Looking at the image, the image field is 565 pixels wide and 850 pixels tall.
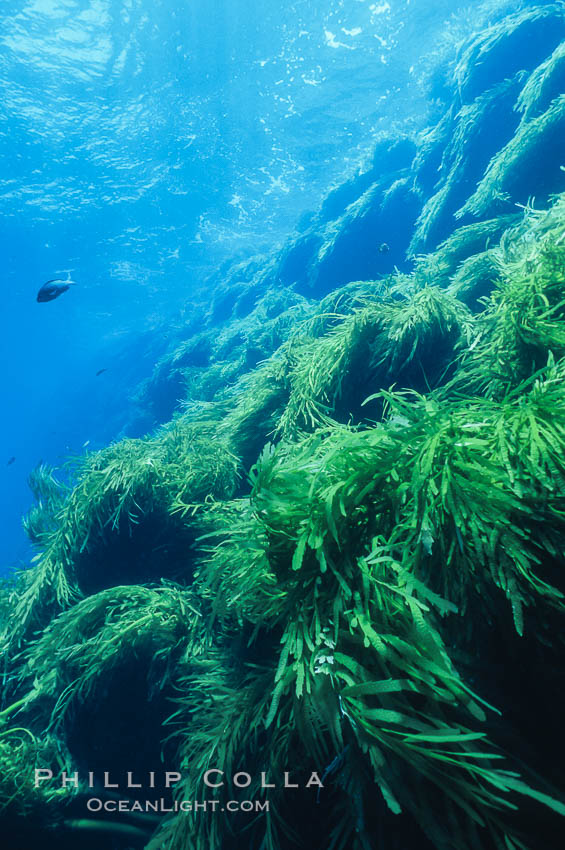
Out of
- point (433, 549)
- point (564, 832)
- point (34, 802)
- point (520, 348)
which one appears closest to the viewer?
point (564, 832)

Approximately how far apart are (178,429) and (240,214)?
3251 centimetres

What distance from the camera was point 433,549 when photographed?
1.22 m

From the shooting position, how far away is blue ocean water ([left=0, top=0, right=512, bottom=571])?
1631 centimetres

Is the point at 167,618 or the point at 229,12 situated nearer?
the point at 167,618

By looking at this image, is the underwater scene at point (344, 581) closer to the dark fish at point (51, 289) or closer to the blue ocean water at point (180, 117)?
the dark fish at point (51, 289)

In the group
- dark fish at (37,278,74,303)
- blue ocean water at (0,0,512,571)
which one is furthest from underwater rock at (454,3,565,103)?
dark fish at (37,278,74,303)

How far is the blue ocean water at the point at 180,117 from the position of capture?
16312 mm

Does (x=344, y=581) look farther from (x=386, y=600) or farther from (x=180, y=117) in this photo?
(x=180, y=117)

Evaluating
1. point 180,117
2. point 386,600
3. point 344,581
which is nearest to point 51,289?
point 344,581

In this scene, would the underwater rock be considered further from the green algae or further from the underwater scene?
the green algae

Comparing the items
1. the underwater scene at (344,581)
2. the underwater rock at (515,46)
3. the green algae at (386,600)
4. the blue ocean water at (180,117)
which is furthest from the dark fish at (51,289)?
the blue ocean water at (180,117)

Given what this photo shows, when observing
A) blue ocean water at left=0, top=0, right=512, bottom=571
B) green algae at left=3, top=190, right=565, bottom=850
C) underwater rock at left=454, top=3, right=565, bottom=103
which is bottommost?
green algae at left=3, top=190, right=565, bottom=850

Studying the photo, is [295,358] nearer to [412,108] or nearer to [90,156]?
[90,156]

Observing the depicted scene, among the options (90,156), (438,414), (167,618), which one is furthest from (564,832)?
(90,156)
